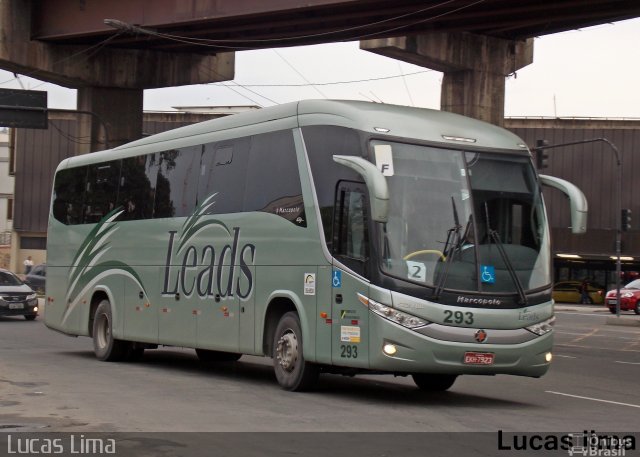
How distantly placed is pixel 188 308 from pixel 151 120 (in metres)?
64.9

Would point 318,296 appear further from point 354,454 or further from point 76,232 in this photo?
point 76,232

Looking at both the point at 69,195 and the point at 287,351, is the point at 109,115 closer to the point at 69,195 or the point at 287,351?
the point at 69,195

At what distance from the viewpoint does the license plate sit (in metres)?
13.6

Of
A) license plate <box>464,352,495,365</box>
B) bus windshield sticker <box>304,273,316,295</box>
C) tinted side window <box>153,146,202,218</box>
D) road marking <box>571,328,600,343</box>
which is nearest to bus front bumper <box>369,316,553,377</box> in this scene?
license plate <box>464,352,495,365</box>

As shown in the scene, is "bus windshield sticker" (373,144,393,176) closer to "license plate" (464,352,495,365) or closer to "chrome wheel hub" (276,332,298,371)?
"license plate" (464,352,495,365)

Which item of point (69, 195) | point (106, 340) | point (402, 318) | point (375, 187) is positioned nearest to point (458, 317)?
point (402, 318)

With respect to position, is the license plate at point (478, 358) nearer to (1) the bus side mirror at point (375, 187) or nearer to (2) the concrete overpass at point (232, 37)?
(1) the bus side mirror at point (375, 187)

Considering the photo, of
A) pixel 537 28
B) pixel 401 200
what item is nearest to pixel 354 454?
pixel 401 200

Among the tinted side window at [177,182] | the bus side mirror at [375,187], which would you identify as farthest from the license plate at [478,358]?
the tinted side window at [177,182]

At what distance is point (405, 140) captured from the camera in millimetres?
14219

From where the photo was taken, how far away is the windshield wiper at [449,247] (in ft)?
44.4

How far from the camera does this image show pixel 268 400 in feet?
45.5

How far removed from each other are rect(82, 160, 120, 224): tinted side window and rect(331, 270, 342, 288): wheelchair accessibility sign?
7685 mm

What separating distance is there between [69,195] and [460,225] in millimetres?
11226
